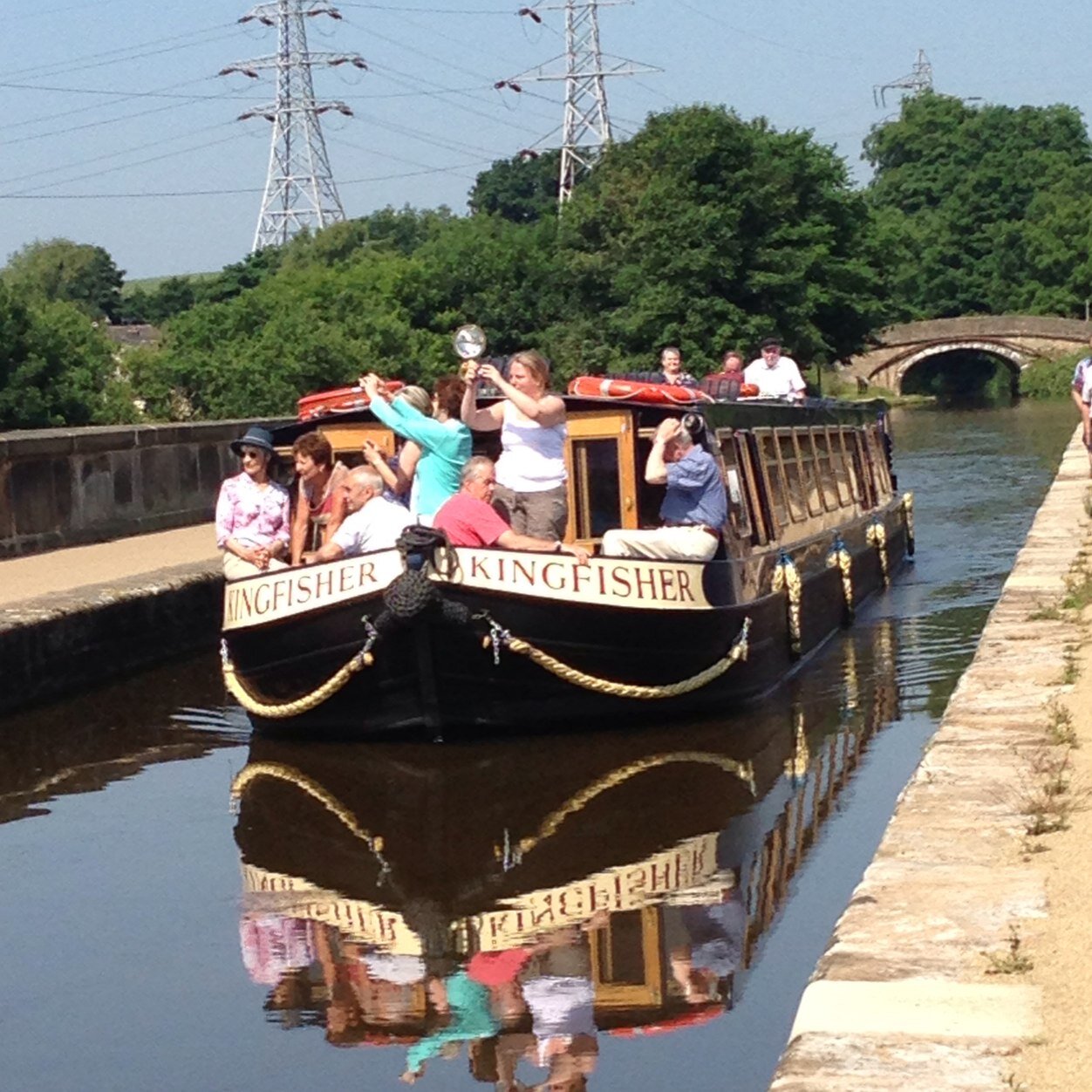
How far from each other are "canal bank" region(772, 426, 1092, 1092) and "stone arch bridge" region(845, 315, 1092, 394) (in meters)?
84.0

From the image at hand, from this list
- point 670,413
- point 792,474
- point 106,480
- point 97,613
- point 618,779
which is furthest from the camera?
point 106,480

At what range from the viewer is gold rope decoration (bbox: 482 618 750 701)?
432 inches

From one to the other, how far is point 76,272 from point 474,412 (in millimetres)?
115065

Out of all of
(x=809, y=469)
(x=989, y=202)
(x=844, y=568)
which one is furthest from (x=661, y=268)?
(x=989, y=202)

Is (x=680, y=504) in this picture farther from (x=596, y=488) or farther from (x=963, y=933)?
(x=963, y=933)

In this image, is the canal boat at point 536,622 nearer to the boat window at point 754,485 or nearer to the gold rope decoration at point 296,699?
the gold rope decoration at point 296,699

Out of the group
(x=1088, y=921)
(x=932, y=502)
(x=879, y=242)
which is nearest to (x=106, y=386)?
(x=932, y=502)

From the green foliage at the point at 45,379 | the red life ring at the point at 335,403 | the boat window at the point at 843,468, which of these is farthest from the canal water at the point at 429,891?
the green foliage at the point at 45,379

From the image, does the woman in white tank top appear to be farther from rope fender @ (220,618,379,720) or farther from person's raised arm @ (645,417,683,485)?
rope fender @ (220,618,379,720)

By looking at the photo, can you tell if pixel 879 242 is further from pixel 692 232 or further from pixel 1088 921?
pixel 1088 921

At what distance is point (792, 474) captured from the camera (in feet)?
53.7

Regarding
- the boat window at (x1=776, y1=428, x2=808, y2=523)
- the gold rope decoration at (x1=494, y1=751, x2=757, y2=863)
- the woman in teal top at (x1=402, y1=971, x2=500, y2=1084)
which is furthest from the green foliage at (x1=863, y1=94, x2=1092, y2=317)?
the woman in teal top at (x1=402, y1=971, x2=500, y2=1084)

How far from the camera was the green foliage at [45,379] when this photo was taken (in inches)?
1220

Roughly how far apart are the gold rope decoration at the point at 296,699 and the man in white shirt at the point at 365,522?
0.62 metres
